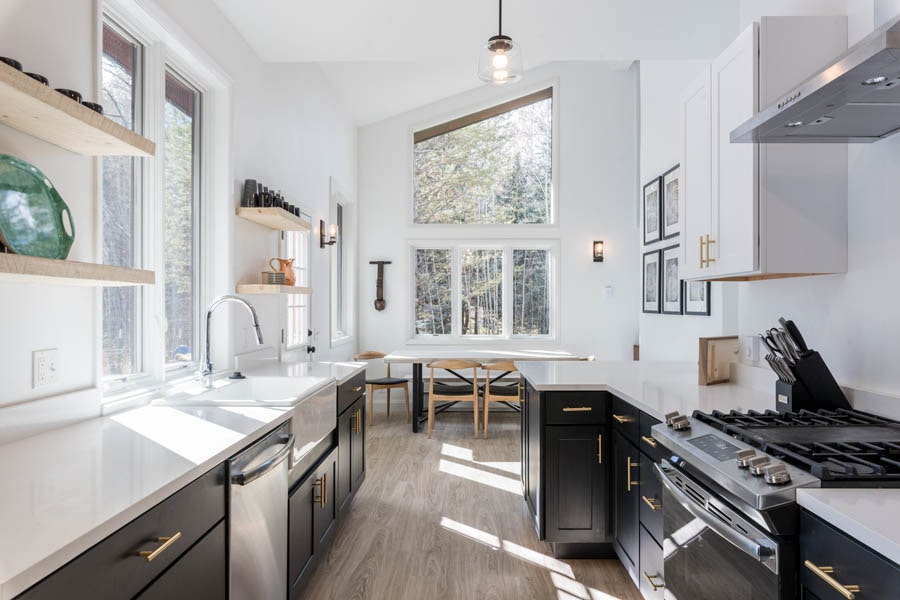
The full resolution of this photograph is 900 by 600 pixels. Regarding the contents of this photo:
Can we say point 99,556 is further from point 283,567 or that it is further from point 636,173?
point 636,173

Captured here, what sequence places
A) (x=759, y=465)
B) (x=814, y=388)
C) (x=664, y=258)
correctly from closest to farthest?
(x=759, y=465), (x=814, y=388), (x=664, y=258)

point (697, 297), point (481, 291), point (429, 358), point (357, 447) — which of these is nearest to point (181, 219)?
point (357, 447)

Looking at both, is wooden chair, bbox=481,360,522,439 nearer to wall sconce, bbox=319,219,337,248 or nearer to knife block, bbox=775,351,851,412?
wall sconce, bbox=319,219,337,248

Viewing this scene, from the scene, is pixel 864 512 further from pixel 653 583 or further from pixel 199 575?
pixel 199 575

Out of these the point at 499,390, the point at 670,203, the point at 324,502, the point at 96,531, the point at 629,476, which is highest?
the point at 670,203

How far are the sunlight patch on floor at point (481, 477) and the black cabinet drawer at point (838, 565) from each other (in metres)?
2.53

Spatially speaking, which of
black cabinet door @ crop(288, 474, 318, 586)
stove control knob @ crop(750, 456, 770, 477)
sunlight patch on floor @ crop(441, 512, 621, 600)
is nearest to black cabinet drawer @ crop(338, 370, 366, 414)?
black cabinet door @ crop(288, 474, 318, 586)

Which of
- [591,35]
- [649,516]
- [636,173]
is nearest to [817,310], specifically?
[649,516]

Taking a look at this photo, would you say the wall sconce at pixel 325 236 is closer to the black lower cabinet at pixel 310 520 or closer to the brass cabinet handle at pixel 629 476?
the black lower cabinet at pixel 310 520

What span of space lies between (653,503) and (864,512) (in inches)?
40.9

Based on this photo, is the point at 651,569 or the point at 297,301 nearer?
the point at 651,569

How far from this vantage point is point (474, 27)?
9.78ft

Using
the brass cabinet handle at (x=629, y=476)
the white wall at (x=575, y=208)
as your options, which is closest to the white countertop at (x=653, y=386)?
the brass cabinet handle at (x=629, y=476)

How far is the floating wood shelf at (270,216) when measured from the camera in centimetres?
282
